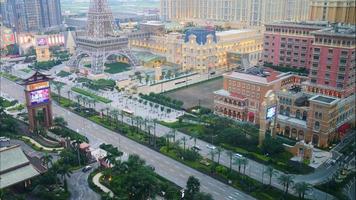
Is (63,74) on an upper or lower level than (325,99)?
lower

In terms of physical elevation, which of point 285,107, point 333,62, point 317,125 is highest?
point 333,62

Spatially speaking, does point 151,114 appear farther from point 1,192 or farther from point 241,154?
point 1,192

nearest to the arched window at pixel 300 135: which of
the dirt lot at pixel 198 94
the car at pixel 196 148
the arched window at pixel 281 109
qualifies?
the arched window at pixel 281 109

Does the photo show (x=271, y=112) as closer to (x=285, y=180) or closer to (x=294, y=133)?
(x=294, y=133)

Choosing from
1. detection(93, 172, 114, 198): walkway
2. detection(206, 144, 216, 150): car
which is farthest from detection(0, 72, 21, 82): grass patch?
detection(206, 144, 216, 150): car

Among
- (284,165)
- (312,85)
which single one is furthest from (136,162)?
(312,85)

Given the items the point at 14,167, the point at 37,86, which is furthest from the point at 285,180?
the point at 37,86
